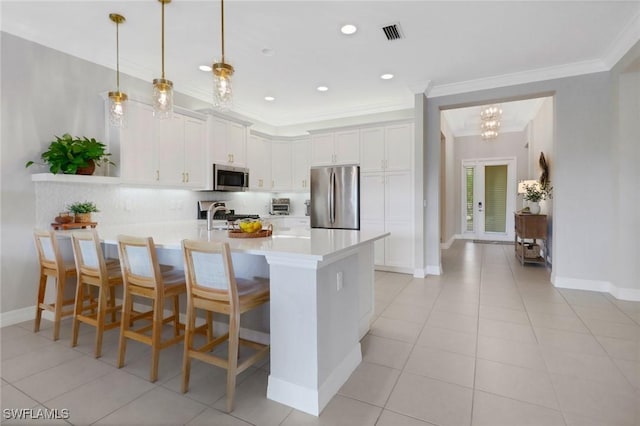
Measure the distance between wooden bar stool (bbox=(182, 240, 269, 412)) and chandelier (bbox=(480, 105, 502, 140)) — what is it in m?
6.45

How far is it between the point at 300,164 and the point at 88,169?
3.52 m

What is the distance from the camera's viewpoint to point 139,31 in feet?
10.1

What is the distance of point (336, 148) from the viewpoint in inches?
215

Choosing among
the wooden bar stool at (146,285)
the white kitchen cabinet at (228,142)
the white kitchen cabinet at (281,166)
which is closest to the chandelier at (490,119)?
the white kitchen cabinet at (281,166)

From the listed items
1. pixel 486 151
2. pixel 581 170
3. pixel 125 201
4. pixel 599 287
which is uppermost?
pixel 486 151

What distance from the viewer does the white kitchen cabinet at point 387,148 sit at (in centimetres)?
491

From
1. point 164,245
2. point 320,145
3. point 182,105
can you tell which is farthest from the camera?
point 320,145

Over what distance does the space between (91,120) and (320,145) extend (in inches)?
129

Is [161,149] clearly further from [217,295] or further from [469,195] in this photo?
[469,195]

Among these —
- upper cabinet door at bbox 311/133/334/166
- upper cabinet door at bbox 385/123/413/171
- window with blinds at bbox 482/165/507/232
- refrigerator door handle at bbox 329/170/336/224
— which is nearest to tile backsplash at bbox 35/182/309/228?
upper cabinet door at bbox 311/133/334/166

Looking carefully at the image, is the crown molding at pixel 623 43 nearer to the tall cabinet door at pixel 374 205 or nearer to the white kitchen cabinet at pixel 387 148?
the white kitchen cabinet at pixel 387 148

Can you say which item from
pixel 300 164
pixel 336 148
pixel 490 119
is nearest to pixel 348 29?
pixel 336 148

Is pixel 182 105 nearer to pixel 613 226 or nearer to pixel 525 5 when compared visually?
pixel 525 5

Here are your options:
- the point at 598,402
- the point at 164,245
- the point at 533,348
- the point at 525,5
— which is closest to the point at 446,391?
the point at 598,402
